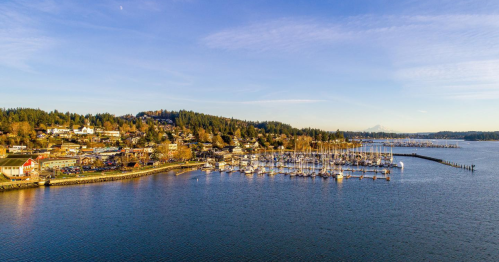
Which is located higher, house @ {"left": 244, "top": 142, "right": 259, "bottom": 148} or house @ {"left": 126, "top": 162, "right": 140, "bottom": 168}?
house @ {"left": 244, "top": 142, "right": 259, "bottom": 148}

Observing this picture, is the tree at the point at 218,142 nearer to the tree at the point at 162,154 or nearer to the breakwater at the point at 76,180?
the tree at the point at 162,154

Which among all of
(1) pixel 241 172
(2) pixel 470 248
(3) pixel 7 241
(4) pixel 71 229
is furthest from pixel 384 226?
(1) pixel 241 172

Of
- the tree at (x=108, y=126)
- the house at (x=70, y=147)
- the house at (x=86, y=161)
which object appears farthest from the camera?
the tree at (x=108, y=126)

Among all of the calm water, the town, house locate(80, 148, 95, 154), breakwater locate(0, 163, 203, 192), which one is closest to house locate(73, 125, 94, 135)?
the town

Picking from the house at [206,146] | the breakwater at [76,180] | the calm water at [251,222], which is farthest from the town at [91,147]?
the calm water at [251,222]

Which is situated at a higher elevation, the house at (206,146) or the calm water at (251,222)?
the house at (206,146)

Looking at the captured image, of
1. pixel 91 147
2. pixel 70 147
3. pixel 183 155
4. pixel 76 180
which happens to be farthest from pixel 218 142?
pixel 76 180

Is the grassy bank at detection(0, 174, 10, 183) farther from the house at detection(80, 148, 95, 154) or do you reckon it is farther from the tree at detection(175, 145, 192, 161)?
the tree at detection(175, 145, 192, 161)
